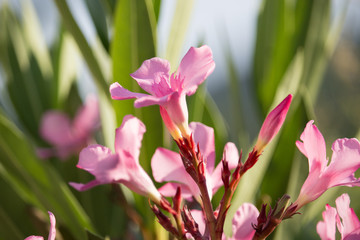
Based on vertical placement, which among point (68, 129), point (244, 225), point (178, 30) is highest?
point (178, 30)

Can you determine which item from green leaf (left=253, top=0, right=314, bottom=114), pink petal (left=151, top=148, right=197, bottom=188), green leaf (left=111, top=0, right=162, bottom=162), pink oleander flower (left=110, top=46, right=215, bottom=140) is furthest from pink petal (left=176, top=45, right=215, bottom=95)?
green leaf (left=253, top=0, right=314, bottom=114)

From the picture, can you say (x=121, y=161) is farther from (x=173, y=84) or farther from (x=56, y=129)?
(x=56, y=129)

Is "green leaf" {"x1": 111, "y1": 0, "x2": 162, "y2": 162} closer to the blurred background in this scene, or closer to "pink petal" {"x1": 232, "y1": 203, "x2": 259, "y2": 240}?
the blurred background

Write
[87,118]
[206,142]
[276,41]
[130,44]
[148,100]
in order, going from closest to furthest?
[148,100] → [206,142] → [130,44] → [276,41] → [87,118]

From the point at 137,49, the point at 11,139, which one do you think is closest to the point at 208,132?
the point at 137,49

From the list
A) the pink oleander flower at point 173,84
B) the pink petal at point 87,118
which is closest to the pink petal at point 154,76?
the pink oleander flower at point 173,84

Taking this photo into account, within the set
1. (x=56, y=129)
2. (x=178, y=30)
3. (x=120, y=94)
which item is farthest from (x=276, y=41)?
(x=120, y=94)

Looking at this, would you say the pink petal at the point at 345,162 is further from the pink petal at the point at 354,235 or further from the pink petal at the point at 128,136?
the pink petal at the point at 128,136
